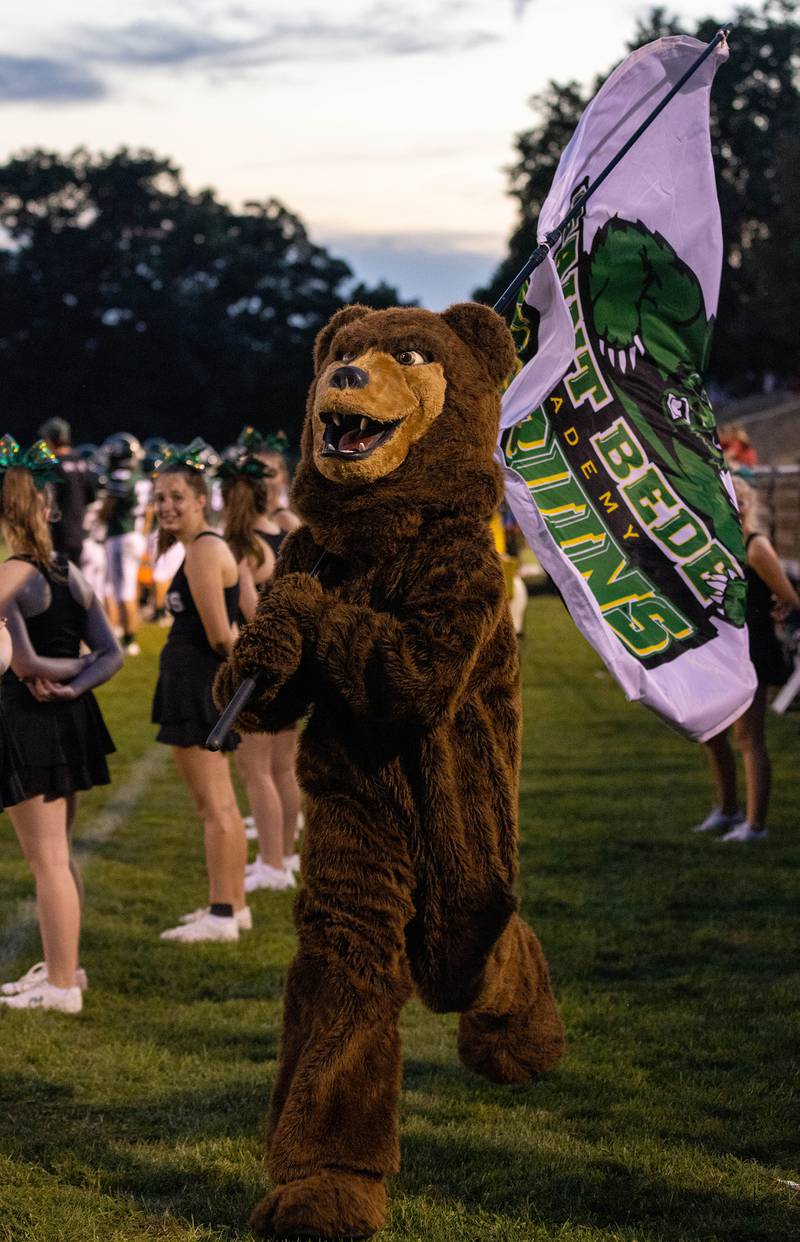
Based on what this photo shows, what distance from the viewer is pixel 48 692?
5875 millimetres

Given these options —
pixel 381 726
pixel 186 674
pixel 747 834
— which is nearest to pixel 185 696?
pixel 186 674

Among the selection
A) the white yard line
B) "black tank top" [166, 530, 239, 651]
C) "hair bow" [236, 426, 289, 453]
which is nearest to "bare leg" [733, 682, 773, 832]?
"hair bow" [236, 426, 289, 453]

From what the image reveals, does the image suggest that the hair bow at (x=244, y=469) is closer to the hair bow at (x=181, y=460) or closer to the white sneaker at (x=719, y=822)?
the hair bow at (x=181, y=460)

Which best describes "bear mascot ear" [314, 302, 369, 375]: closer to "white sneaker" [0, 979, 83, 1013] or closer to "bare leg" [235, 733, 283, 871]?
"white sneaker" [0, 979, 83, 1013]

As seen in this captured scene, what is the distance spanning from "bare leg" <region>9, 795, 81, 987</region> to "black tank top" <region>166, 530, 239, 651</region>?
1.28 meters

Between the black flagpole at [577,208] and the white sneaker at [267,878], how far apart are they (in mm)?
4275

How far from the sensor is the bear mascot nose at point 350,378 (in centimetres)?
426

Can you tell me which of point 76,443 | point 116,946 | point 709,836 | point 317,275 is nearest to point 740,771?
point 709,836

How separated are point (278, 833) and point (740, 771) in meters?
4.64

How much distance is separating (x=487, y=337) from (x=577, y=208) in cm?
57

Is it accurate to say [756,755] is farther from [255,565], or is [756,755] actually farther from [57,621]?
[57,621]

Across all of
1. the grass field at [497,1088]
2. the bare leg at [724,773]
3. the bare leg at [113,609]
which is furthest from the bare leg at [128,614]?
the bare leg at [724,773]

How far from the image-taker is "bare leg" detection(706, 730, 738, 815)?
9508 millimetres

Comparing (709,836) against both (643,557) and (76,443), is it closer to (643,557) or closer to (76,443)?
(643,557)
